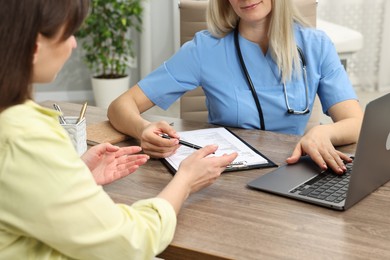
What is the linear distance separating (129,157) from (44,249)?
0.42m

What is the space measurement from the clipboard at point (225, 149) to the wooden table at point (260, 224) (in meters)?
0.03

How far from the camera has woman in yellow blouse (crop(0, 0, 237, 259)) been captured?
2.50 ft

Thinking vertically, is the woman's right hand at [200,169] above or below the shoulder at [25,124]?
below

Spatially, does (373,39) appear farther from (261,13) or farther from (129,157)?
(129,157)

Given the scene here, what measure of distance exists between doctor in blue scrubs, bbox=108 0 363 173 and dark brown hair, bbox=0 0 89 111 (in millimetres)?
A: 816

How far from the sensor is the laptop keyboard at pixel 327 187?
1112mm

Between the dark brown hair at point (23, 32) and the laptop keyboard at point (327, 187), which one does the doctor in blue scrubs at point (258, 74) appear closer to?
the laptop keyboard at point (327, 187)

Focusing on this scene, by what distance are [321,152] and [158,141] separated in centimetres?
37

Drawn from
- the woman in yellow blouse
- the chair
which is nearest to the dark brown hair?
the woman in yellow blouse

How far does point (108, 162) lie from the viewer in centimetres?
123

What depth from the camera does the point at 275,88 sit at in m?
1.70

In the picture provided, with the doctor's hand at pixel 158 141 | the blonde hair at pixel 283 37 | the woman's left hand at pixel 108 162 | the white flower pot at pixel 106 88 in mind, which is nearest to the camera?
the woman's left hand at pixel 108 162

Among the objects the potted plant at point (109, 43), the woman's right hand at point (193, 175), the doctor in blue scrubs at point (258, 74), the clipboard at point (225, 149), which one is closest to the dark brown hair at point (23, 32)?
the woman's right hand at point (193, 175)

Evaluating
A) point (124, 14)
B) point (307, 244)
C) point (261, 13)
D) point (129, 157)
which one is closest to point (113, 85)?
point (124, 14)
